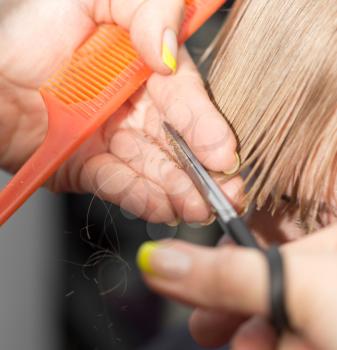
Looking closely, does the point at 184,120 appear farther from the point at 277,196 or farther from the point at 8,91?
the point at 8,91

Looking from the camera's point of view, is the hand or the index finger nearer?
the hand

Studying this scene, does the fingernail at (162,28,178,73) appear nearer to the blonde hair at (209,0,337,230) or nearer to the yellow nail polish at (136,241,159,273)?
the blonde hair at (209,0,337,230)

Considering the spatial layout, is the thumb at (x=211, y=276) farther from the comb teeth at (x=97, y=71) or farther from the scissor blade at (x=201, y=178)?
the comb teeth at (x=97, y=71)

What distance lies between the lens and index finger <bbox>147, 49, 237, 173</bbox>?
0.66 metres

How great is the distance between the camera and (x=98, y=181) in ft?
2.48

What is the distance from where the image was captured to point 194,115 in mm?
702

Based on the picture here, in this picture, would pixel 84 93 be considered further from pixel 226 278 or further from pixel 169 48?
pixel 226 278

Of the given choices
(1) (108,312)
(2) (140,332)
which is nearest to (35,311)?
(2) (140,332)

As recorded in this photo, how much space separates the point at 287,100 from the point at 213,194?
0.20 meters

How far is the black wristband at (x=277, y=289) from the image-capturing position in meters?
0.37

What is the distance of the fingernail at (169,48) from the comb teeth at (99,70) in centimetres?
4

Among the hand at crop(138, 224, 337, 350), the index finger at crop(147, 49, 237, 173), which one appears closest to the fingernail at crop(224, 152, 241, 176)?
the index finger at crop(147, 49, 237, 173)

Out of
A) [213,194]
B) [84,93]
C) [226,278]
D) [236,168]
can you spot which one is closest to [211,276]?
[226,278]

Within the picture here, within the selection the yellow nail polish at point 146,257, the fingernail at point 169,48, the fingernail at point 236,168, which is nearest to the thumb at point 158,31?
the fingernail at point 169,48
